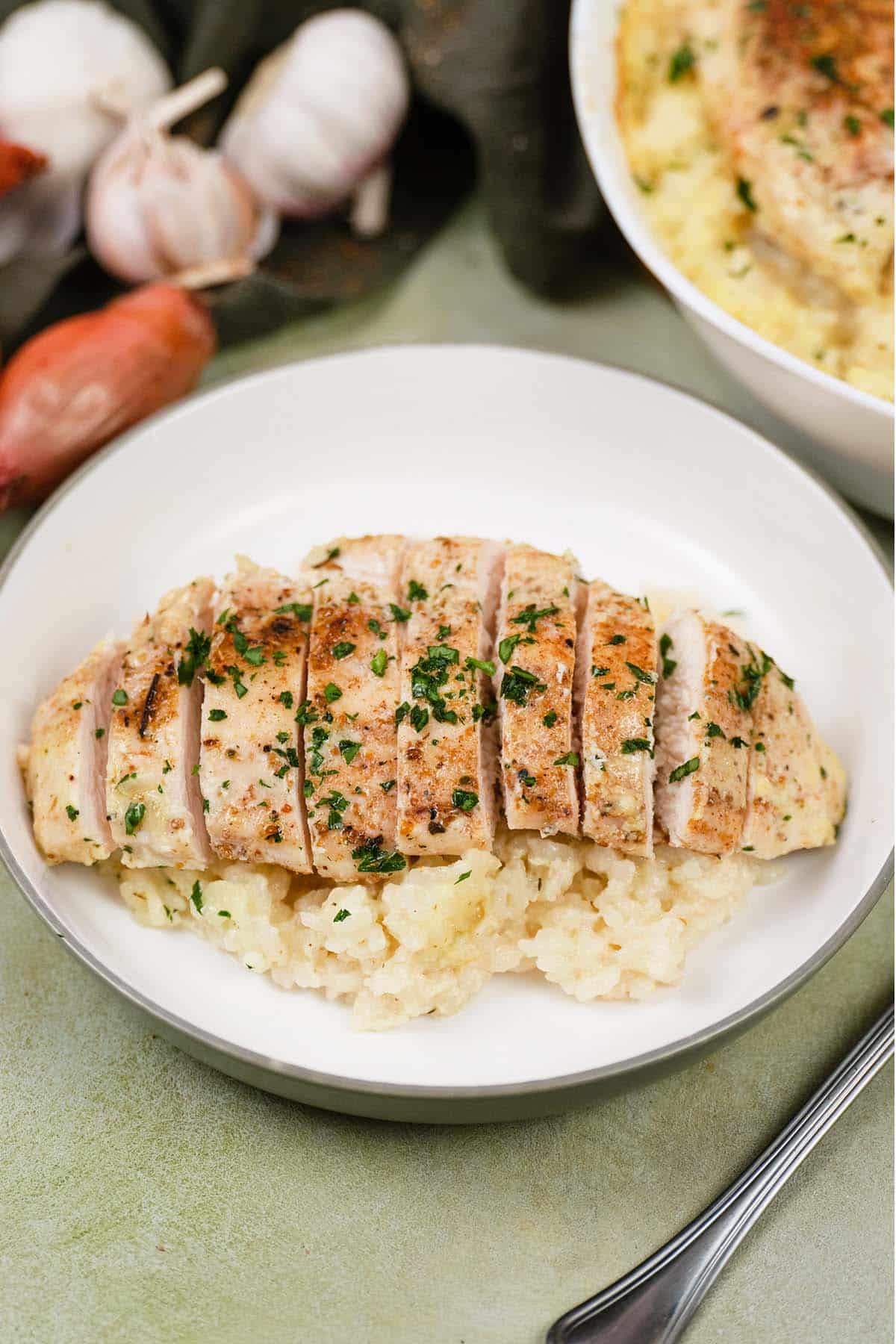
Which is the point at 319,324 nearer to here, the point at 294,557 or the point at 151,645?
the point at 294,557

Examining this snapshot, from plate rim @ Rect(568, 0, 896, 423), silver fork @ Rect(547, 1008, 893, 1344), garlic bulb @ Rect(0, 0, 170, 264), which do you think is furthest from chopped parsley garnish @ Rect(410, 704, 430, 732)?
garlic bulb @ Rect(0, 0, 170, 264)

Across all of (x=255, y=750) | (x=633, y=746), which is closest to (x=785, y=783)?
(x=633, y=746)

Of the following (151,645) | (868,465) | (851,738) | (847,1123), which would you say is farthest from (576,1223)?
(868,465)

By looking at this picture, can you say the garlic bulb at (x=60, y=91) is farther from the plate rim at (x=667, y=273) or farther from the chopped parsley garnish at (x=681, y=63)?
the chopped parsley garnish at (x=681, y=63)

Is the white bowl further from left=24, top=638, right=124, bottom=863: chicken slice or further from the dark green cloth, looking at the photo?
left=24, top=638, right=124, bottom=863: chicken slice

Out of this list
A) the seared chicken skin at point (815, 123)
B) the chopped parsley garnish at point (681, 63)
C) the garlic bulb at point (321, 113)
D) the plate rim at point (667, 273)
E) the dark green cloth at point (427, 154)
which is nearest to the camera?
the plate rim at point (667, 273)

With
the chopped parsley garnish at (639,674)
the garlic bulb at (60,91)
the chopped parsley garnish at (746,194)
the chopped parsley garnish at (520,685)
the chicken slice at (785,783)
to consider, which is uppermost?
the garlic bulb at (60,91)

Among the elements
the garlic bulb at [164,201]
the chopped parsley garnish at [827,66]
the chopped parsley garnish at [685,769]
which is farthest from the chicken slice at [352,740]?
the chopped parsley garnish at [827,66]
